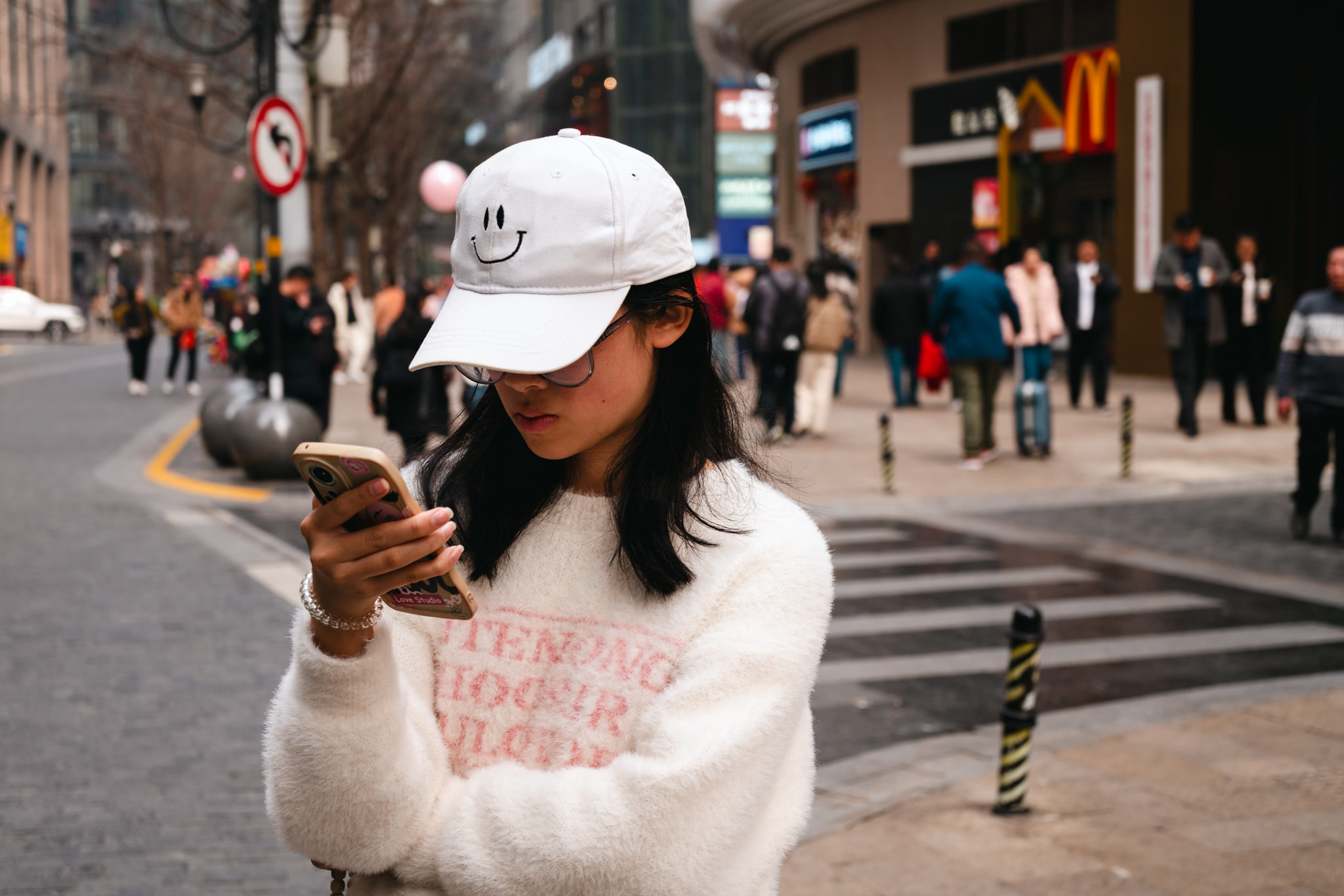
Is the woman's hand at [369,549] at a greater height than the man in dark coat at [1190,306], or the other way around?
the man in dark coat at [1190,306]

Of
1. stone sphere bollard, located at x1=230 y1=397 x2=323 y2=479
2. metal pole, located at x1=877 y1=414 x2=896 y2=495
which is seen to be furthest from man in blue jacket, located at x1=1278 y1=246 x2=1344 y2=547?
stone sphere bollard, located at x1=230 y1=397 x2=323 y2=479

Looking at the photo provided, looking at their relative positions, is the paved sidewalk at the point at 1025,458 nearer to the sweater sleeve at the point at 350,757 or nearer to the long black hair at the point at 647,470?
the long black hair at the point at 647,470

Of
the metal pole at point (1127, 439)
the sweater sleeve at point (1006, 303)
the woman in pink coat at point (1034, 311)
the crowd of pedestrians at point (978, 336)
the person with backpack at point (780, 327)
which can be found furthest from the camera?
the person with backpack at point (780, 327)

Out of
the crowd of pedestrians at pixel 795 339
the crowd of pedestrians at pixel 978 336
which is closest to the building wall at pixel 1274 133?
the crowd of pedestrians at pixel 978 336

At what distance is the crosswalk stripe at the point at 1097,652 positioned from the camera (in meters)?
7.10

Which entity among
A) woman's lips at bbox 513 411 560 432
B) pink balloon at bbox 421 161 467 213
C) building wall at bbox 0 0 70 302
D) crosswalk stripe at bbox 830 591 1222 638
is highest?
building wall at bbox 0 0 70 302

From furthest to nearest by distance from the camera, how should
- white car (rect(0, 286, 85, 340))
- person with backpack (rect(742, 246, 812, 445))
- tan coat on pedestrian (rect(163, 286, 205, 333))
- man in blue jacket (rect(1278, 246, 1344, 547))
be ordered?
1. white car (rect(0, 286, 85, 340))
2. tan coat on pedestrian (rect(163, 286, 205, 333))
3. person with backpack (rect(742, 246, 812, 445))
4. man in blue jacket (rect(1278, 246, 1344, 547))

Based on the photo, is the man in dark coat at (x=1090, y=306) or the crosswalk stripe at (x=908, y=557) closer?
the crosswalk stripe at (x=908, y=557)

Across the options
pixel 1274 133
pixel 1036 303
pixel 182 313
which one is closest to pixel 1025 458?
pixel 1036 303

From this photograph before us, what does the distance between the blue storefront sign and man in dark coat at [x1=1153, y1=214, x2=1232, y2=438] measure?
17503 millimetres

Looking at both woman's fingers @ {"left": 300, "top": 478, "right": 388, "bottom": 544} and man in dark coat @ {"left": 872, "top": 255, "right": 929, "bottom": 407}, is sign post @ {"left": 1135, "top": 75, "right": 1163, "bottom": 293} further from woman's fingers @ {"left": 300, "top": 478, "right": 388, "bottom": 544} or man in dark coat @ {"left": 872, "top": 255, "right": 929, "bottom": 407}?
woman's fingers @ {"left": 300, "top": 478, "right": 388, "bottom": 544}

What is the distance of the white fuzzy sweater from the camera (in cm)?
166

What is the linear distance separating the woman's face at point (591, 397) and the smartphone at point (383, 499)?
26 cm

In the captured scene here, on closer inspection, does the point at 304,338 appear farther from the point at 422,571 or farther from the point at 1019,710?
the point at 422,571
